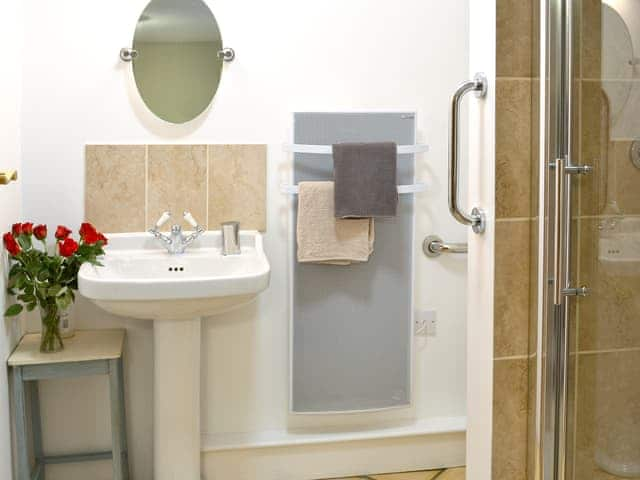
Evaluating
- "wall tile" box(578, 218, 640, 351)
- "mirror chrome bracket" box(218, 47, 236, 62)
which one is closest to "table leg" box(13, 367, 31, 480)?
"mirror chrome bracket" box(218, 47, 236, 62)

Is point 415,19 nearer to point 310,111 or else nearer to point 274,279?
point 310,111

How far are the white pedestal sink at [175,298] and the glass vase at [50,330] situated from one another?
0.20 metres

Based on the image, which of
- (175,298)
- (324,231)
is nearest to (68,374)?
(175,298)

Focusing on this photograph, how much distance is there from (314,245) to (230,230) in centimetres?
31

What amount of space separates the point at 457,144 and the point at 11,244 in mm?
1374

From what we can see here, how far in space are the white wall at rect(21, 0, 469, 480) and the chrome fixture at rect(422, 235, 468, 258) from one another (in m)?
0.04

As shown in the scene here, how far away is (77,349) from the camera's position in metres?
2.27

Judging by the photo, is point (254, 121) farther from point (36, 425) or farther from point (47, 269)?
point (36, 425)

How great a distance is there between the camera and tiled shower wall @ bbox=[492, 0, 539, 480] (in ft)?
5.47

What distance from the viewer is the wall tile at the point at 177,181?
2479mm

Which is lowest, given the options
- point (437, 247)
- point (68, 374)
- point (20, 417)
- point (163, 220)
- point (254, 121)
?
point (20, 417)

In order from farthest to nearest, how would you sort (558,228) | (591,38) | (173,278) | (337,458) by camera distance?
(337,458)
(173,278)
(558,228)
(591,38)

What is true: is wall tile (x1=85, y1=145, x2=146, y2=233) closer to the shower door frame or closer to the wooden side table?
the wooden side table

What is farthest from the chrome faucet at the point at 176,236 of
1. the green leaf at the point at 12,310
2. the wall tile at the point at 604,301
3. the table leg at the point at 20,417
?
the wall tile at the point at 604,301
